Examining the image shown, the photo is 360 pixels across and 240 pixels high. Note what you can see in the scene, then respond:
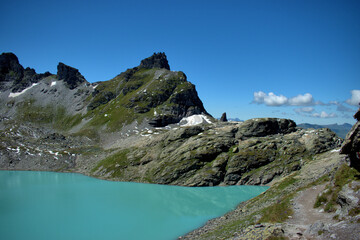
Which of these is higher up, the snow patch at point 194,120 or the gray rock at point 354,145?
the snow patch at point 194,120

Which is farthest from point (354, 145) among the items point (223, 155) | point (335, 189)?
point (223, 155)

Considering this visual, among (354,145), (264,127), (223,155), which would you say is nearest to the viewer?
(354,145)

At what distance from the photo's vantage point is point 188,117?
609 feet

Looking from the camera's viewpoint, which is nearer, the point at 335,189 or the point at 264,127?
the point at 335,189

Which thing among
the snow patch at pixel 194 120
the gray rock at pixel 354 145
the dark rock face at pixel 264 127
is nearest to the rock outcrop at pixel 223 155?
the dark rock face at pixel 264 127

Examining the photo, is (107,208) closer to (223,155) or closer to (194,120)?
(223,155)

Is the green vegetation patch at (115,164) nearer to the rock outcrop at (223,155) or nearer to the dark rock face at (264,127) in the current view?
the rock outcrop at (223,155)

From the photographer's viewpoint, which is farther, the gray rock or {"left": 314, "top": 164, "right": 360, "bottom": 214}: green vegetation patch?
{"left": 314, "top": 164, "right": 360, "bottom": 214}: green vegetation patch

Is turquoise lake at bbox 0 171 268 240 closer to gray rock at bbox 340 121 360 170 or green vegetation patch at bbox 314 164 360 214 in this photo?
green vegetation patch at bbox 314 164 360 214

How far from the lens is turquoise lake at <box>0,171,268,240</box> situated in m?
44.0

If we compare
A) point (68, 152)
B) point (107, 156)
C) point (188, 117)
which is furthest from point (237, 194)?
point (188, 117)

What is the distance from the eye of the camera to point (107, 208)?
5862 cm

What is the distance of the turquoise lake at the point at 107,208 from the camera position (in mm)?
A: 44000

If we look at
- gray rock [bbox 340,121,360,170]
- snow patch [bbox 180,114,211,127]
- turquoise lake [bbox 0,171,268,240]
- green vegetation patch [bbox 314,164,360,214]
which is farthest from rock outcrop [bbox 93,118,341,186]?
snow patch [bbox 180,114,211,127]
